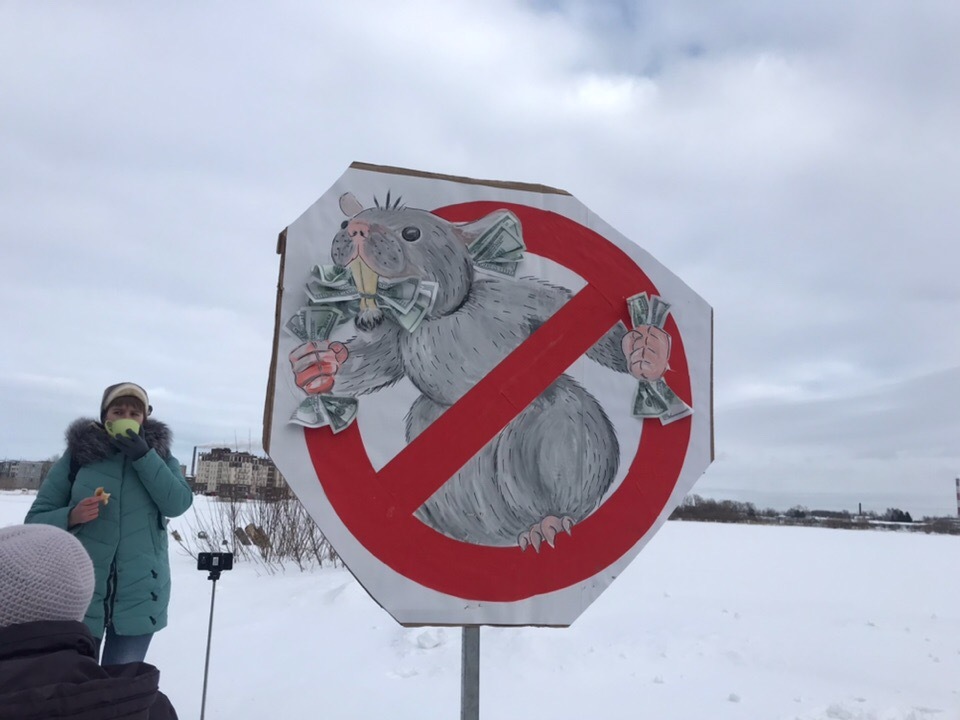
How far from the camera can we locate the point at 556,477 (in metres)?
1.65

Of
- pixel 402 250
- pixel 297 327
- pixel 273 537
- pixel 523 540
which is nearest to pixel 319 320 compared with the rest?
pixel 297 327

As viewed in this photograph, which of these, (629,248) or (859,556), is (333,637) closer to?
(629,248)

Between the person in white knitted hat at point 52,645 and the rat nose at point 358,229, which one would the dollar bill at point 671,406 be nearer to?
the rat nose at point 358,229

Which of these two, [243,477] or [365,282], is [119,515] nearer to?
[365,282]

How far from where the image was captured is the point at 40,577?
39.2 inches

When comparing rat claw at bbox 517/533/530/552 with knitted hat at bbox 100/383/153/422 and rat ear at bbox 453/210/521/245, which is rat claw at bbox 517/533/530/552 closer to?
rat ear at bbox 453/210/521/245

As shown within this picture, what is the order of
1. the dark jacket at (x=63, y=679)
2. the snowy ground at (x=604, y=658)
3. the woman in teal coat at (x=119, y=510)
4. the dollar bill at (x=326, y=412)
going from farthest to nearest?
the snowy ground at (x=604, y=658) → the woman in teal coat at (x=119, y=510) → the dollar bill at (x=326, y=412) → the dark jacket at (x=63, y=679)

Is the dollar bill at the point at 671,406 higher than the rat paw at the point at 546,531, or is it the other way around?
the dollar bill at the point at 671,406

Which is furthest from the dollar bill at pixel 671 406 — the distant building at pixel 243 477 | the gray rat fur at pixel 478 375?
the distant building at pixel 243 477

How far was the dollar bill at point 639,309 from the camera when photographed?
5.80ft

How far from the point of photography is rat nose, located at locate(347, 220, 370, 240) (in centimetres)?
155

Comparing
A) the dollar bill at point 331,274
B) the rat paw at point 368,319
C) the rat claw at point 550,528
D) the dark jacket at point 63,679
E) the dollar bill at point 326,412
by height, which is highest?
the dollar bill at point 331,274

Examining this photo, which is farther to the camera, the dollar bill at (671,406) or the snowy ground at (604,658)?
the snowy ground at (604,658)

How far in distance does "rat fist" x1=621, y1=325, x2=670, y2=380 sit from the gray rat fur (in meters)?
0.04
